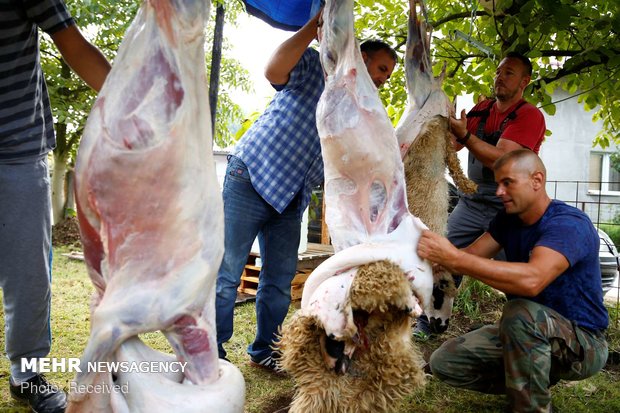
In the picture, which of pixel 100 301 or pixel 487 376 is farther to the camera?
pixel 487 376

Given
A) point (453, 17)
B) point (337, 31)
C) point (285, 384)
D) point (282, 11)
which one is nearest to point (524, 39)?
point (453, 17)

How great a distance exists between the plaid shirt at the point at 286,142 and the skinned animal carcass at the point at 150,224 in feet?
5.10

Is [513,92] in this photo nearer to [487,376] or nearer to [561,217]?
[561,217]

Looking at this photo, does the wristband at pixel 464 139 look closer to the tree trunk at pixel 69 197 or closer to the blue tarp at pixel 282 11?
the blue tarp at pixel 282 11

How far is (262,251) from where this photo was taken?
11.6 ft

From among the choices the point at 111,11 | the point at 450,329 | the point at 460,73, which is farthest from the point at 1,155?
the point at 111,11

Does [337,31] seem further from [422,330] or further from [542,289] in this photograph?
[422,330]

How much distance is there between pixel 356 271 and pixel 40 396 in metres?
1.82

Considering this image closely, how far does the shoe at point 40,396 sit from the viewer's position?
105 inches

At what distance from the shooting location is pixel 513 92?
12.5 ft

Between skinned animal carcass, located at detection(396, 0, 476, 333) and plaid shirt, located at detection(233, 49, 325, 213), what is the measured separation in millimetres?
562

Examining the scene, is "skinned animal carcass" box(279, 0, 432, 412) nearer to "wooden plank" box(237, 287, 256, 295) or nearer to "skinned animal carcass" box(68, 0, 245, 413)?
"skinned animal carcass" box(68, 0, 245, 413)

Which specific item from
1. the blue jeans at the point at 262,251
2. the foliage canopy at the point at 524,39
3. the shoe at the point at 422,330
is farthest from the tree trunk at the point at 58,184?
the shoe at the point at 422,330

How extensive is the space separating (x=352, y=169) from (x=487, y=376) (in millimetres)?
1822
